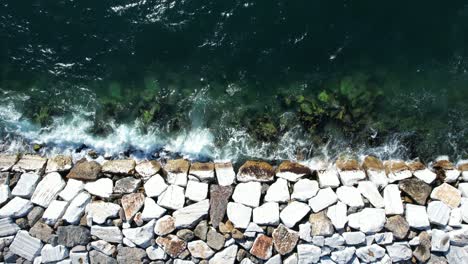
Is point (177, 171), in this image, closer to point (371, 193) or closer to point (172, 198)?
point (172, 198)

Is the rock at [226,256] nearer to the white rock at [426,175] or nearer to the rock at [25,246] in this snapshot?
the rock at [25,246]

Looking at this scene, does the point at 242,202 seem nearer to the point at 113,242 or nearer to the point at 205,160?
the point at 205,160

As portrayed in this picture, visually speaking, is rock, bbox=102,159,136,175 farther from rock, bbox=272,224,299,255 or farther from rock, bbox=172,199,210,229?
rock, bbox=272,224,299,255

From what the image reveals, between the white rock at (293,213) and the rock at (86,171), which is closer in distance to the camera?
the white rock at (293,213)

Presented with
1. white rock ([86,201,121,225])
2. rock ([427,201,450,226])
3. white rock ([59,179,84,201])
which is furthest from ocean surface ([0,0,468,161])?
white rock ([86,201,121,225])

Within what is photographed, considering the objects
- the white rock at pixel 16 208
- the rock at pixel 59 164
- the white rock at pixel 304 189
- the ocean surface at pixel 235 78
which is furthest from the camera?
the ocean surface at pixel 235 78

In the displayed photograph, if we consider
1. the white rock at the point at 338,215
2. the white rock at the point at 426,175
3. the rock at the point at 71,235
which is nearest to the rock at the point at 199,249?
the rock at the point at 71,235

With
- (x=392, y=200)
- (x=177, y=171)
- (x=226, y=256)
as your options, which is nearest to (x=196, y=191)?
(x=177, y=171)
